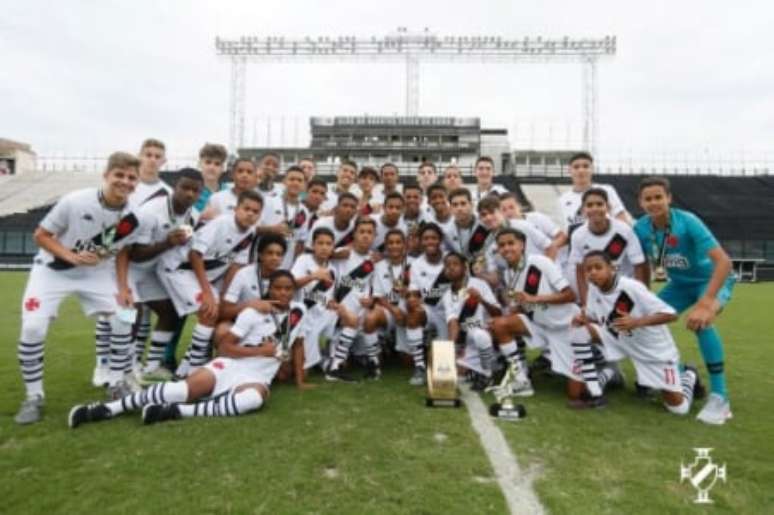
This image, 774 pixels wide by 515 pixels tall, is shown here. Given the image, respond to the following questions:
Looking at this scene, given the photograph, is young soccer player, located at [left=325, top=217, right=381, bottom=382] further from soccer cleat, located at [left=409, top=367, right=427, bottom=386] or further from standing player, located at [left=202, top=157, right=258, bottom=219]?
standing player, located at [left=202, top=157, right=258, bottom=219]

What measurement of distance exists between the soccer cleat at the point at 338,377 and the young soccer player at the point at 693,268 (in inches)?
106

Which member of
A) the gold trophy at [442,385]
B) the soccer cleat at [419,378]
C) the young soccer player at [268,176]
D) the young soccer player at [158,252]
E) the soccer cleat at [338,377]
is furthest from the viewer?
the young soccer player at [268,176]

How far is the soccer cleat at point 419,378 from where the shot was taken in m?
4.63

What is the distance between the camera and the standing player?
16.5ft

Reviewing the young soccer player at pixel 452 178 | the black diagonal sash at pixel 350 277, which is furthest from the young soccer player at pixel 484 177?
the black diagonal sash at pixel 350 277

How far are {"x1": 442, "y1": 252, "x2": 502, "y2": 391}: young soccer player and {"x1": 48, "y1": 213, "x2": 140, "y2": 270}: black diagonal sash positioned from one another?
2.59 metres

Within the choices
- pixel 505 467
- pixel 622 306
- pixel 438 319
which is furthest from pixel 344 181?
pixel 505 467

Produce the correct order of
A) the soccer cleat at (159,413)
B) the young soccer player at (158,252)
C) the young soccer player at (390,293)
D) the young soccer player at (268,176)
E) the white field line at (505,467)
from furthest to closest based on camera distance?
the young soccer player at (268,176), the young soccer player at (390,293), the young soccer player at (158,252), the soccer cleat at (159,413), the white field line at (505,467)

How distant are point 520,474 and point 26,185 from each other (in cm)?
4814

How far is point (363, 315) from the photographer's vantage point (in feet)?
16.7

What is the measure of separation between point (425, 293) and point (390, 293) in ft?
1.21

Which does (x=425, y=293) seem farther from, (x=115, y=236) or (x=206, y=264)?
(x=115, y=236)

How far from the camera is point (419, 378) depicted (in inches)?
184

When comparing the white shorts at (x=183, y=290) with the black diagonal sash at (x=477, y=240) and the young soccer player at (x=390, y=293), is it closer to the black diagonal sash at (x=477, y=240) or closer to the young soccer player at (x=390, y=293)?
the young soccer player at (x=390, y=293)
